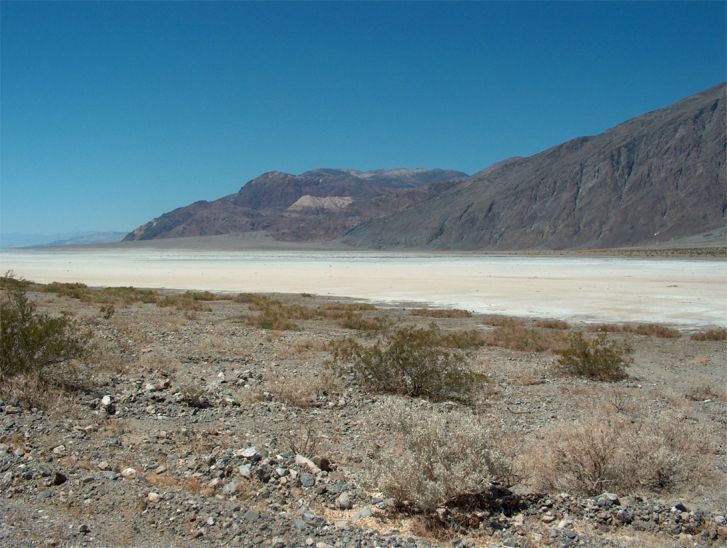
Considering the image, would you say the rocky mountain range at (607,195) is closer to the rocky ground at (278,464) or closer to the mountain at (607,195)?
the mountain at (607,195)

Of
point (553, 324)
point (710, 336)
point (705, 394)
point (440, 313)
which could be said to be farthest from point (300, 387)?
point (440, 313)

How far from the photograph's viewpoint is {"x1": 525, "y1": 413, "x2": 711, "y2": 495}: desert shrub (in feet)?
18.8

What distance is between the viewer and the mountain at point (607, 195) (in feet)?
410

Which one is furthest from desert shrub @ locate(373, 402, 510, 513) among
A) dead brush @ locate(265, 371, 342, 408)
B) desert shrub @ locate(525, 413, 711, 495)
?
dead brush @ locate(265, 371, 342, 408)

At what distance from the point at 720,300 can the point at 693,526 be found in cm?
2867

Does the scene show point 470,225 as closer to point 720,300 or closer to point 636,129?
point 636,129

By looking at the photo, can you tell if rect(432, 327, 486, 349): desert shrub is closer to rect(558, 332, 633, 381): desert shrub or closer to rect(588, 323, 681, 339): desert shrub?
rect(558, 332, 633, 381): desert shrub

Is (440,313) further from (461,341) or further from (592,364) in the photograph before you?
(592,364)

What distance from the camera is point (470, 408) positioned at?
8914mm

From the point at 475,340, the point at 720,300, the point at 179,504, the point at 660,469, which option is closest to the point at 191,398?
the point at 179,504

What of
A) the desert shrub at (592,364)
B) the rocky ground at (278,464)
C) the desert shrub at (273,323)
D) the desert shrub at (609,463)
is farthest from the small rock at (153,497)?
the desert shrub at (273,323)

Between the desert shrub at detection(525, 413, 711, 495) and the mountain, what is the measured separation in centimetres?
12230

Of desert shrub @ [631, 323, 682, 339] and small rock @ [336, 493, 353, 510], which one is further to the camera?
desert shrub @ [631, 323, 682, 339]

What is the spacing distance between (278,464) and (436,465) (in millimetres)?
1569
